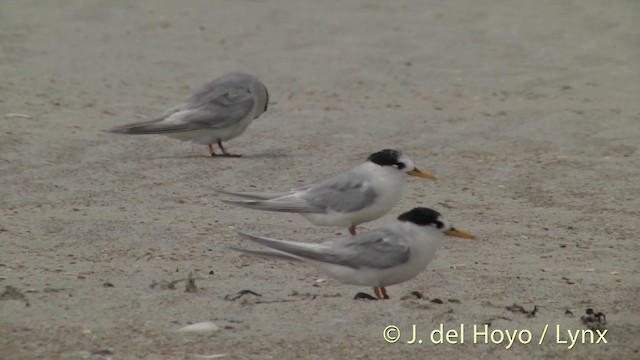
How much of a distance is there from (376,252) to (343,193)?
2.94 ft

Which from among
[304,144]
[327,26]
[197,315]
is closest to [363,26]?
[327,26]

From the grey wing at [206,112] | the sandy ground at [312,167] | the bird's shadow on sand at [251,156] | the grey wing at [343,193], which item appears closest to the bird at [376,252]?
the sandy ground at [312,167]

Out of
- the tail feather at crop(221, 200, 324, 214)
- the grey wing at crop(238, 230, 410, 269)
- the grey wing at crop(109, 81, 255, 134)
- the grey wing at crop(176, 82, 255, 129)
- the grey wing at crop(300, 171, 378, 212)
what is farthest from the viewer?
the grey wing at crop(176, 82, 255, 129)

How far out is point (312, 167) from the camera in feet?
24.8

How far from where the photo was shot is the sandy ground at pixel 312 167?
4.69 metres

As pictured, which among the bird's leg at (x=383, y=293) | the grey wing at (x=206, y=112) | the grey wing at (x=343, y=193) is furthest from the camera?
the grey wing at (x=206, y=112)

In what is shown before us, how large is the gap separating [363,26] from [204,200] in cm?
465

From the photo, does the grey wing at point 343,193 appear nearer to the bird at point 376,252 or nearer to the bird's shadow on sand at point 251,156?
the bird at point 376,252

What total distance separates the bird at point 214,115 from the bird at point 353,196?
1858 millimetres

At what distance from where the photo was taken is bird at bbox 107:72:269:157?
7906 millimetres

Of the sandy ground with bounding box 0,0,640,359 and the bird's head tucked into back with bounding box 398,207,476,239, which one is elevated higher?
the bird's head tucked into back with bounding box 398,207,476,239

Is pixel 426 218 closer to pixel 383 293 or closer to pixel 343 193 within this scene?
pixel 383 293

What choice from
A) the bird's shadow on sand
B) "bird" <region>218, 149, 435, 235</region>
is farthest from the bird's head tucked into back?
the bird's shadow on sand

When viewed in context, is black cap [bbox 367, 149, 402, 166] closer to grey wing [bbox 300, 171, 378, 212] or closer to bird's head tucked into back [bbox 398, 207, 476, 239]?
grey wing [bbox 300, 171, 378, 212]
